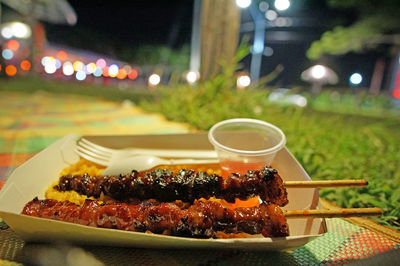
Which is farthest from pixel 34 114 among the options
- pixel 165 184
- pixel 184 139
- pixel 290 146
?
pixel 290 146

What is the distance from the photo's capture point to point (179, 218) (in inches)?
43.7

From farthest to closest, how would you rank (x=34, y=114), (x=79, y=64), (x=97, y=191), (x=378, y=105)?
(x=79, y=64), (x=378, y=105), (x=34, y=114), (x=97, y=191)

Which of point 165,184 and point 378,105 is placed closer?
point 165,184

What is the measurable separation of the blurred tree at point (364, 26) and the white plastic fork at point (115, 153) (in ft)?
27.1

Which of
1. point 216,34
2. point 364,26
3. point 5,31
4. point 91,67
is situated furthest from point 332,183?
point 91,67

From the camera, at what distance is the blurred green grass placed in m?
2.00

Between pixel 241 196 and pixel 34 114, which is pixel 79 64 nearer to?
pixel 34 114

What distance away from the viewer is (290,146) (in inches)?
113

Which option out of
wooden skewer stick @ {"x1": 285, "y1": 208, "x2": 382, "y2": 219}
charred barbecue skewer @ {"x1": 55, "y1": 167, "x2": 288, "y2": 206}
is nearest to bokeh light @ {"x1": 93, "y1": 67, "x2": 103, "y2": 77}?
charred barbecue skewer @ {"x1": 55, "y1": 167, "x2": 288, "y2": 206}

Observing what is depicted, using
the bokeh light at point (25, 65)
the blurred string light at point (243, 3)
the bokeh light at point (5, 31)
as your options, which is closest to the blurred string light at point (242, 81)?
the blurred string light at point (243, 3)

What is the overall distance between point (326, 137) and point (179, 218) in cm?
298

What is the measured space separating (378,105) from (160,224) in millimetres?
9194

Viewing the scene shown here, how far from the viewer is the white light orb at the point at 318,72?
496 inches

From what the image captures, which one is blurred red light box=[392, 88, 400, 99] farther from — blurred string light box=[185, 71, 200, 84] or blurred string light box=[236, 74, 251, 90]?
blurred string light box=[185, 71, 200, 84]
